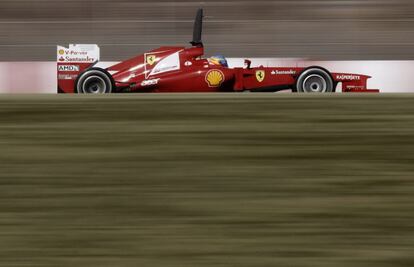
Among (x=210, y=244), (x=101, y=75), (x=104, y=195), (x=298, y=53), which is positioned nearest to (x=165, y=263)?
(x=210, y=244)

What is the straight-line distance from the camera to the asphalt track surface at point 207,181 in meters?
2.61

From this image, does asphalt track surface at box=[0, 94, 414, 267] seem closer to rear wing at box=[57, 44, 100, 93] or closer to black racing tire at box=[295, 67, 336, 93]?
black racing tire at box=[295, 67, 336, 93]

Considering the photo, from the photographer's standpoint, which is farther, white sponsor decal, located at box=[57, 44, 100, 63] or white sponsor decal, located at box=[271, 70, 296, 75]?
white sponsor decal, located at box=[57, 44, 100, 63]

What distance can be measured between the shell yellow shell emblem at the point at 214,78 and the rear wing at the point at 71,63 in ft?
5.54

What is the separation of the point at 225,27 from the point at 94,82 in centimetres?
365

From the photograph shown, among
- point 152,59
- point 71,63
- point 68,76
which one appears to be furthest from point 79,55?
point 152,59

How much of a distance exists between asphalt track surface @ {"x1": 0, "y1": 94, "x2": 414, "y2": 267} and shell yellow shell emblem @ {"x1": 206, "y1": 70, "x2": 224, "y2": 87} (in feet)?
28.6

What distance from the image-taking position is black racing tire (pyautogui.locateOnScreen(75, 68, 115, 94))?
12.1 m

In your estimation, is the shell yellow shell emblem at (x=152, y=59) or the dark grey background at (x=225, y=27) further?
the dark grey background at (x=225, y=27)

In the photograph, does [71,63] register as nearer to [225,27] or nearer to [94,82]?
[94,82]

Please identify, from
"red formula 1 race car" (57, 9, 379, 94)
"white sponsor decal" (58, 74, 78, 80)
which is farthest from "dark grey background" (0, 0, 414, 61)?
"red formula 1 race car" (57, 9, 379, 94)

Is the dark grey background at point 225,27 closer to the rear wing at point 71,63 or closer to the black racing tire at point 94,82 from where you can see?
the rear wing at point 71,63

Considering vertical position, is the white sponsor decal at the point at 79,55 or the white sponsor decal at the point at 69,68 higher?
the white sponsor decal at the point at 79,55

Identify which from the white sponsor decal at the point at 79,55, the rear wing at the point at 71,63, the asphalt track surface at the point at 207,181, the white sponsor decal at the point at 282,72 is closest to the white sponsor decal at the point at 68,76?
the rear wing at the point at 71,63
